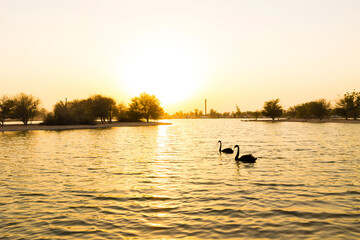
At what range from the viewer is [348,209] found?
375 inches

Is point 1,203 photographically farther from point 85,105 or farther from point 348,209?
point 85,105

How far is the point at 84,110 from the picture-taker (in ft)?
321

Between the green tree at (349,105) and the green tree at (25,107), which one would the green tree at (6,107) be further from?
the green tree at (349,105)

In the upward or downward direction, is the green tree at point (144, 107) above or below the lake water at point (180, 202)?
above

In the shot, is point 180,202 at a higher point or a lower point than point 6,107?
lower

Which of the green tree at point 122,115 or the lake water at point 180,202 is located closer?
the lake water at point 180,202

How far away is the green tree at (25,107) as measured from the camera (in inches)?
3489

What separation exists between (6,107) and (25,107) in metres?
5.86

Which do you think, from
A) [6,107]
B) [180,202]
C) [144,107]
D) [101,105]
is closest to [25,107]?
[6,107]

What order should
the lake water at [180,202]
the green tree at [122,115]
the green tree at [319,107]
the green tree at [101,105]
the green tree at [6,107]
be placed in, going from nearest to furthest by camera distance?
the lake water at [180,202] < the green tree at [6,107] < the green tree at [101,105] < the green tree at [122,115] < the green tree at [319,107]


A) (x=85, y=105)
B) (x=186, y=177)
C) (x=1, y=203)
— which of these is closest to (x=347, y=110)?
(x=85, y=105)

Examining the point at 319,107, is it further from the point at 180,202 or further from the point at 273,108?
the point at 180,202

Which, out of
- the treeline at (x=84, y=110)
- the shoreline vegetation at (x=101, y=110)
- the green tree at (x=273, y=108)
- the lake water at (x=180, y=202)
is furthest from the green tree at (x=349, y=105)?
the lake water at (x=180, y=202)

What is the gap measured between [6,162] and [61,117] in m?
71.2
